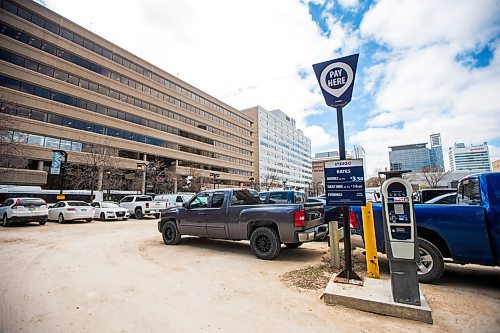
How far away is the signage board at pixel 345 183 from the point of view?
4.48 meters

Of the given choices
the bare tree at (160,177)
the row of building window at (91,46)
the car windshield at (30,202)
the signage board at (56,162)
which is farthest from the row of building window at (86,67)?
the car windshield at (30,202)

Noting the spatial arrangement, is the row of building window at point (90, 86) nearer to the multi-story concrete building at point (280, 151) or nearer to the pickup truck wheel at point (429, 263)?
the multi-story concrete building at point (280, 151)

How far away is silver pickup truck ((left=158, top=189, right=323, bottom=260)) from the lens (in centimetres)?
613

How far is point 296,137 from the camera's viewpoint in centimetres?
12656

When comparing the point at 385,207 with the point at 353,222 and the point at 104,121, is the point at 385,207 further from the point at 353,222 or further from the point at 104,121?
the point at 104,121

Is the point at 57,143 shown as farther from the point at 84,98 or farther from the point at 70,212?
the point at 70,212

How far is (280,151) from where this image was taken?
348ft

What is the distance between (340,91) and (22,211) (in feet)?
55.4

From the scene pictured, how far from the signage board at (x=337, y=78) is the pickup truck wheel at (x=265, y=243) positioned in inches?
134

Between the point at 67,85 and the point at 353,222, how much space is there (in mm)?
40918

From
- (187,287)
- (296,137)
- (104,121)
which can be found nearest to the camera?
(187,287)

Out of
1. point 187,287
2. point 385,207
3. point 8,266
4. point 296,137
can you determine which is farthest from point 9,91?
point 296,137

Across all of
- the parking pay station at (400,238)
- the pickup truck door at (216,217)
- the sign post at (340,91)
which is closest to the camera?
the parking pay station at (400,238)

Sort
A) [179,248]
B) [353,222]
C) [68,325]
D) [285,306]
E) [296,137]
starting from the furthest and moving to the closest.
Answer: [296,137]
[179,248]
[353,222]
[285,306]
[68,325]
